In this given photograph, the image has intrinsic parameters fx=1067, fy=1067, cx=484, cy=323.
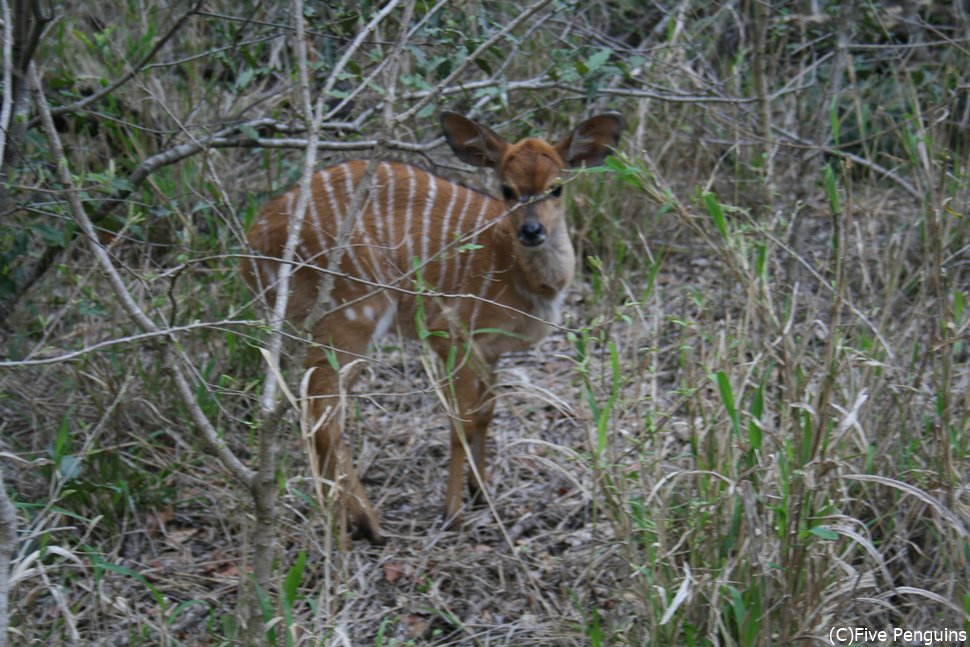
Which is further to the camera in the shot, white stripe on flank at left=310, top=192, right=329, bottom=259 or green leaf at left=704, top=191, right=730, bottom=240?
white stripe on flank at left=310, top=192, right=329, bottom=259

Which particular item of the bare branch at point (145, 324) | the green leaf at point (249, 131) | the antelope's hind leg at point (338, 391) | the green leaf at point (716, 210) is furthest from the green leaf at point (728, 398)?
the green leaf at point (249, 131)

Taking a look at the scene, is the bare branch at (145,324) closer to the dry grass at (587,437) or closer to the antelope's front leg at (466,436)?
the dry grass at (587,437)

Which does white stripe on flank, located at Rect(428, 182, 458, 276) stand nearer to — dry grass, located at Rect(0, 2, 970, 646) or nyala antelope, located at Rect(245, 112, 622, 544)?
nyala antelope, located at Rect(245, 112, 622, 544)

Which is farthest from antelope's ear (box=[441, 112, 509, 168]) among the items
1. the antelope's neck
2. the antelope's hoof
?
the antelope's hoof

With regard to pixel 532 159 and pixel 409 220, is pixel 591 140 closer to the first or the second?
pixel 532 159

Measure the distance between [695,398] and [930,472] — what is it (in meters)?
0.70

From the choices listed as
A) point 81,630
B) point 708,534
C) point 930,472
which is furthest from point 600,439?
point 81,630

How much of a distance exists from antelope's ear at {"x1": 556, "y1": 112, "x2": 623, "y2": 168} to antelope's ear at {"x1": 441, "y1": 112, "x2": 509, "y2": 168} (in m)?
0.26

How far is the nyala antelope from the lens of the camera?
409 cm

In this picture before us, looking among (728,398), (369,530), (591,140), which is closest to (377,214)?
(591,140)

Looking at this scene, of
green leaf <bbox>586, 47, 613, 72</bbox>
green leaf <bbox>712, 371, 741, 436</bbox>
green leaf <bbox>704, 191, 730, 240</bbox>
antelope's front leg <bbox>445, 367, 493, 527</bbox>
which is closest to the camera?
green leaf <bbox>712, 371, 741, 436</bbox>

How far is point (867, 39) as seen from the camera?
6.55 meters

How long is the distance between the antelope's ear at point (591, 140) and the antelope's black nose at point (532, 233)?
1.14ft

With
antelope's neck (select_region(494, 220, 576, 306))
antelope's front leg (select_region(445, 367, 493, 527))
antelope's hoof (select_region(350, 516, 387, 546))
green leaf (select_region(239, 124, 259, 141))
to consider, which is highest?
green leaf (select_region(239, 124, 259, 141))
